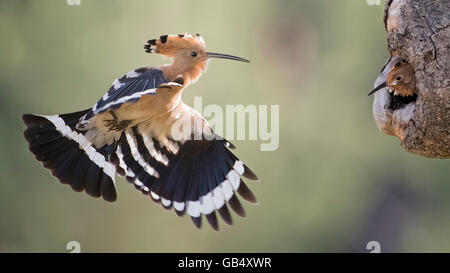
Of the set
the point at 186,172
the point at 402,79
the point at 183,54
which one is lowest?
the point at 186,172

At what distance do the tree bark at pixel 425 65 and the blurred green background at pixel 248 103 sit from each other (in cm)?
226

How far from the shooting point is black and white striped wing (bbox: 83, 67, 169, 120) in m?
3.47

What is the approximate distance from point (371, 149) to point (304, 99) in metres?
0.62

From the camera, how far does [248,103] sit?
5.66 meters

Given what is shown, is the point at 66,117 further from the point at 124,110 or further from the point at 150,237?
the point at 150,237

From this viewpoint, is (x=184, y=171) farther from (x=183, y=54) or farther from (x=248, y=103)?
(x=248, y=103)

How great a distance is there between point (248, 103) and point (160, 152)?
5.91ft

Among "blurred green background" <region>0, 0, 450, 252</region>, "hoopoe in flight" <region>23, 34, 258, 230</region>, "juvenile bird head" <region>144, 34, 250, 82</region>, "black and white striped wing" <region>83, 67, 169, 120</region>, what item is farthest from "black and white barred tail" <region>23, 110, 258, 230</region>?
"blurred green background" <region>0, 0, 450, 252</region>

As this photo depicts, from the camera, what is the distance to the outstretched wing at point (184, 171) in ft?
12.6

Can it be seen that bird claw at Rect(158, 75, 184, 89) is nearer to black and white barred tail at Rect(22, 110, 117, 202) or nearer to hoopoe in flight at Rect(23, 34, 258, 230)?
hoopoe in flight at Rect(23, 34, 258, 230)

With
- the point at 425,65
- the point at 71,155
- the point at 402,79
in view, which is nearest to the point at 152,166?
the point at 71,155

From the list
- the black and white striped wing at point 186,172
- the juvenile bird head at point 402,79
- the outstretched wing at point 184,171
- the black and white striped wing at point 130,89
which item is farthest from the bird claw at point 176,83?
the juvenile bird head at point 402,79
